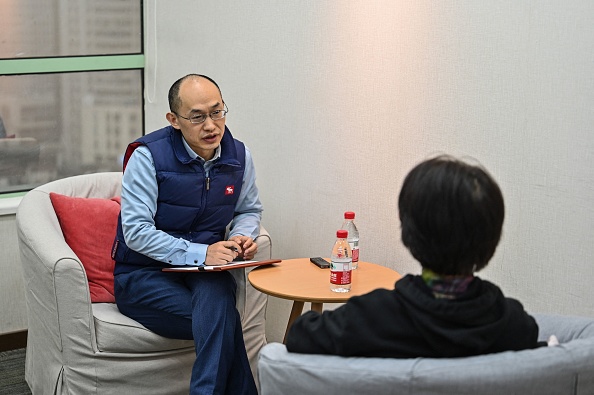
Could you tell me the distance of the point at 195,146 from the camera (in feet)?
10.9

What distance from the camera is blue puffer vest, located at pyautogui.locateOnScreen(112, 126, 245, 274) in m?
3.29

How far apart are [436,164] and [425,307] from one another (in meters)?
0.30

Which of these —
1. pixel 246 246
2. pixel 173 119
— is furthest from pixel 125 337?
pixel 173 119

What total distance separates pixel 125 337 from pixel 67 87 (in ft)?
5.87

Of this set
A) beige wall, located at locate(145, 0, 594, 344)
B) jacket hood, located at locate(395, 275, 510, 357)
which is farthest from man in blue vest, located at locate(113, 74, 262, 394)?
jacket hood, located at locate(395, 275, 510, 357)

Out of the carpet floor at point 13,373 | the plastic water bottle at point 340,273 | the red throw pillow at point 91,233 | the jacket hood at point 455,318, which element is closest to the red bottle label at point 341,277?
the plastic water bottle at point 340,273

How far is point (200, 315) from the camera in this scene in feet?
10.2

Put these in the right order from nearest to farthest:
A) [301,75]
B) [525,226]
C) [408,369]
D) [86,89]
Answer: [408,369] < [525,226] < [301,75] < [86,89]

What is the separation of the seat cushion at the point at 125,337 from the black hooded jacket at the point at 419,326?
57.1 inches

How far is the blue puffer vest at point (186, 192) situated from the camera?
3.29 metres

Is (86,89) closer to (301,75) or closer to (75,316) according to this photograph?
(301,75)

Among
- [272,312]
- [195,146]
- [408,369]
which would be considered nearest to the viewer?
[408,369]

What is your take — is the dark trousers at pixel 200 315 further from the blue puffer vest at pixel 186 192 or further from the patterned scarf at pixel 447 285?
the patterned scarf at pixel 447 285

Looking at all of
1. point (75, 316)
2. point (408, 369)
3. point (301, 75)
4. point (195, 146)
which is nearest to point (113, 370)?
point (75, 316)
